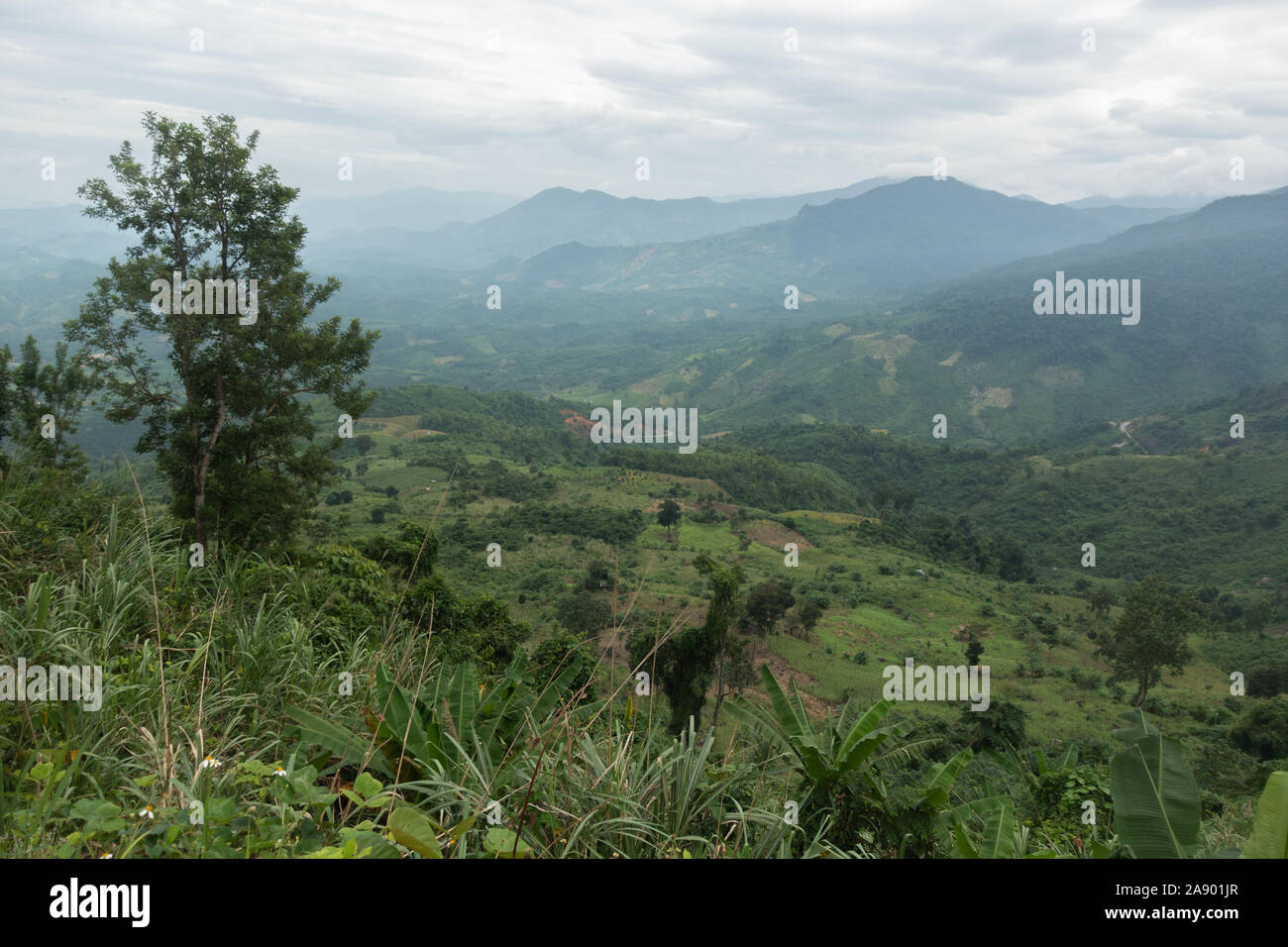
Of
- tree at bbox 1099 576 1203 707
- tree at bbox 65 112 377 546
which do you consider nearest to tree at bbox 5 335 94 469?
tree at bbox 65 112 377 546

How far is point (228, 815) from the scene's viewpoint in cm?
214

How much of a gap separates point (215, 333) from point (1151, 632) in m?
32.7

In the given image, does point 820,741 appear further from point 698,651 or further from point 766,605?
point 766,605

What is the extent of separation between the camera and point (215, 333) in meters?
9.84

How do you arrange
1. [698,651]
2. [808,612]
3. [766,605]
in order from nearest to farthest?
[698,651]
[766,605]
[808,612]

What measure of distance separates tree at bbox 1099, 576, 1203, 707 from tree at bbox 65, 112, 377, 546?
3062cm

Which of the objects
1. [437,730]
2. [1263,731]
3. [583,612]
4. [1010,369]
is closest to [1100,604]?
[1263,731]

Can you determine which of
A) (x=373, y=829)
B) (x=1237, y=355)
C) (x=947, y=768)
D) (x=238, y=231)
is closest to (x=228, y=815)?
(x=373, y=829)

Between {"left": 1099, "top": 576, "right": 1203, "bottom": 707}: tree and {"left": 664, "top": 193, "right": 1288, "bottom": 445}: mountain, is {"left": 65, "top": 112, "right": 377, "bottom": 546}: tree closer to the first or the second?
{"left": 1099, "top": 576, "right": 1203, "bottom": 707}: tree

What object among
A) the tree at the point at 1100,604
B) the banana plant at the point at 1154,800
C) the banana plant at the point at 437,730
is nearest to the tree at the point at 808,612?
the tree at the point at 1100,604

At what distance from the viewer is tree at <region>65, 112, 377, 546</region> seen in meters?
9.23
